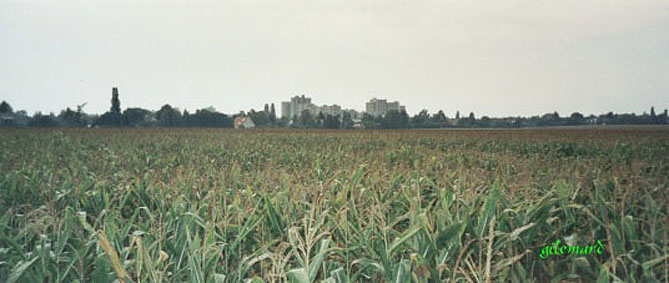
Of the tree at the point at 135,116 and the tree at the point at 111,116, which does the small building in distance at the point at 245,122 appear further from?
the tree at the point at 111,116

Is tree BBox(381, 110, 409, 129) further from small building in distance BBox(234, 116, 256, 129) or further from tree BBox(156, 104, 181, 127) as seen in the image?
tree BBox(156, 104, 181, 127)

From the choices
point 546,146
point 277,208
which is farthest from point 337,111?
point 277,208

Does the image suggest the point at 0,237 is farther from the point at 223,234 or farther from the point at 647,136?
the point at 647,136

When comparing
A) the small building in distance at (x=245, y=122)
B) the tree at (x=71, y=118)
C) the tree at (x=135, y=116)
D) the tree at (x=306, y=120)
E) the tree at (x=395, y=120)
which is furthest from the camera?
the small building in distance at (x=245, y=122)

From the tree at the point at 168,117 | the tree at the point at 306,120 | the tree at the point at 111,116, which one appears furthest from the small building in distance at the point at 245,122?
the tree at the point at 111,116

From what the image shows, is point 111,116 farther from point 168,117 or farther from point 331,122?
point 331,122

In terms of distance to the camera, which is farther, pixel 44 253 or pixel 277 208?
pixel 277 208

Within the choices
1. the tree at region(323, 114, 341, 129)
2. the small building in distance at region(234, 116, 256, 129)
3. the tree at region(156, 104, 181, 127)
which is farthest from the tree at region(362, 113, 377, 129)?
the tree at region(156, 104, 181, 127)

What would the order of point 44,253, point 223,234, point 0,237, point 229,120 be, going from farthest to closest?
1. point 229,120
2. point 223,234
3. point 0,237
4. point 44,253

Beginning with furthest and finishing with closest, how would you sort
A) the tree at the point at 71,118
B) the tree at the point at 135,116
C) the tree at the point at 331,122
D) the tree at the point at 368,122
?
the tree at the point at 331,122 → the tree at the point at 368,122 → the tree at the point at 135,116 → the tree at the point at 71,118

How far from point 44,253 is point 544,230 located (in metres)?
3.59

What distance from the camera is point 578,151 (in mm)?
13867

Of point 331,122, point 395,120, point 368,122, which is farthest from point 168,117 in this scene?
point 395,120

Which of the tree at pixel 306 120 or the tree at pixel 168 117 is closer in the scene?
the tree at pixel 168 117
